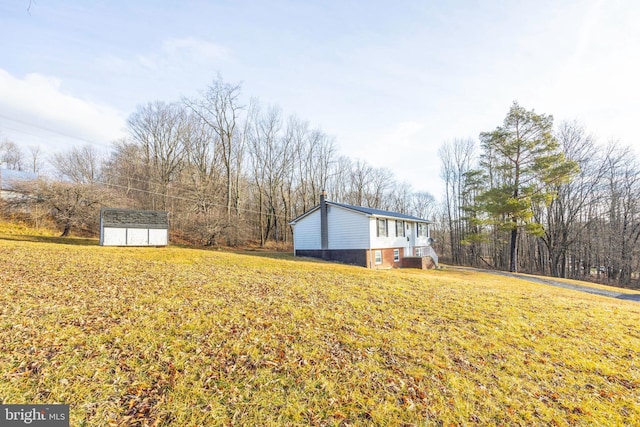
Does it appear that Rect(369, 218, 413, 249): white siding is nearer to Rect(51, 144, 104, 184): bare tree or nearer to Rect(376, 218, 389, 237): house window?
Rect(376, 218, 389, 237): house window

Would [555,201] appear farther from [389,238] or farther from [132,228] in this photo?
[132,228]

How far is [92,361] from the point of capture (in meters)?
4.16

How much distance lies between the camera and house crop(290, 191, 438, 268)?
66.1ft

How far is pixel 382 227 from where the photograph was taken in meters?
21.6

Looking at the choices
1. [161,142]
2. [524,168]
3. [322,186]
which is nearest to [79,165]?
[161,142]

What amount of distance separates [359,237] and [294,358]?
1583cm

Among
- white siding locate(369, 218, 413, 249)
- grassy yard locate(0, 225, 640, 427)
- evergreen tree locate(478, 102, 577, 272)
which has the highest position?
evergreen tree locate(478, 102, 577, 272)

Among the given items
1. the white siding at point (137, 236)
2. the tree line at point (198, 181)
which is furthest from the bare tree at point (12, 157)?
the white siding at point (137, 236)

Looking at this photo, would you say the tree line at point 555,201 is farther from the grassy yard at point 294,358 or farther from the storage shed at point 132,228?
the storage shed at point 132,228

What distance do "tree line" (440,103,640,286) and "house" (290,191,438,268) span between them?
8.31 meters

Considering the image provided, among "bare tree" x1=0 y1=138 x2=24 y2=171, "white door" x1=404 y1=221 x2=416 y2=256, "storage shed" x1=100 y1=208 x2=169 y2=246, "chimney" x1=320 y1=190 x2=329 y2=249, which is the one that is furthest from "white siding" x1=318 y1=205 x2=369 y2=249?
"bare tree" x1=0 y1=138 x2=24 y2=171

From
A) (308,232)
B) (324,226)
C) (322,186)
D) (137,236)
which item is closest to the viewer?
(137,236)

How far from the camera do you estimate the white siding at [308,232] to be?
22984 millimetres

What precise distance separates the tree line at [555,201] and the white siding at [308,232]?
641 inches
